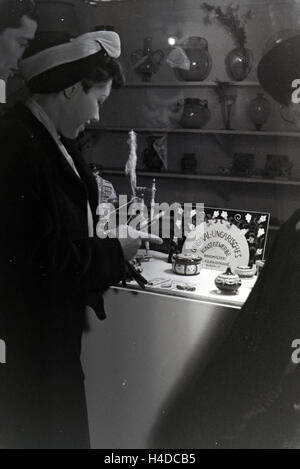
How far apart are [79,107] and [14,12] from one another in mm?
291

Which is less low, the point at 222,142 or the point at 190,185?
the point at 222,142

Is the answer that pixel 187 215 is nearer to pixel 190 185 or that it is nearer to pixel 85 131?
pixel 190 185

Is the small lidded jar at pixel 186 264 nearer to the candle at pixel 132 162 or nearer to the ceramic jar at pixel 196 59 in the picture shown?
the candle at pixel 132 162

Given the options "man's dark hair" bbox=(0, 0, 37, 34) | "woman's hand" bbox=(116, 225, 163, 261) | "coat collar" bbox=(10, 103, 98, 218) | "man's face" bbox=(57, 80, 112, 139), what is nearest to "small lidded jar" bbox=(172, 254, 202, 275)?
"woman's hand" bbox=(116, 225, 163, 261)

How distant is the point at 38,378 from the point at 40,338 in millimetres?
112

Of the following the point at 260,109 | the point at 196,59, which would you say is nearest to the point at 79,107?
the point at 196,59

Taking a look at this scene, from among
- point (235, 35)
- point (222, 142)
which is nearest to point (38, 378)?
point (222, 142)

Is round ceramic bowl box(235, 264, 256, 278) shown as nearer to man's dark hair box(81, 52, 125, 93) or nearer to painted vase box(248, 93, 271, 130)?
painted vase box(248, 93, 271, 130)

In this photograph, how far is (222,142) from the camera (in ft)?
4.04

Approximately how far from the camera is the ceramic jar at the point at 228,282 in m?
1.25

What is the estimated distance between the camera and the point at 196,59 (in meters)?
1.21

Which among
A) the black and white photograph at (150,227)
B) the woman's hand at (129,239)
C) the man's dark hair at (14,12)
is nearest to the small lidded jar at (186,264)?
the black and white photograph at (150,227)

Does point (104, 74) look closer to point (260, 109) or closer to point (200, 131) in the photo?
point (200, 131)
